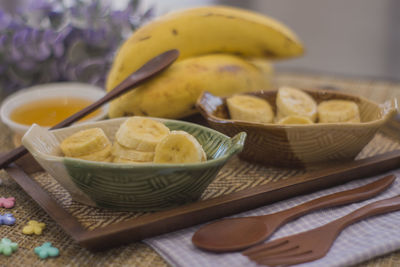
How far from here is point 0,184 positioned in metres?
0.86

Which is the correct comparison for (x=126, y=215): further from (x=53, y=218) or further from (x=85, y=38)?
(x=85, y=38)

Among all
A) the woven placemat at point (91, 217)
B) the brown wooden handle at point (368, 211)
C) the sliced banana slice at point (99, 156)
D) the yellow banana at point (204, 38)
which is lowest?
the woven placemat at point (91, 217)

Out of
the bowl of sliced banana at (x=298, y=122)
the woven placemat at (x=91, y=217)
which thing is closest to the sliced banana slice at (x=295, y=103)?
the bowl of sliced banana at (x=298, y=122)

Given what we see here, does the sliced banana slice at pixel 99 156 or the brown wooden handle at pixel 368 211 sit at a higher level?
the sliced banana slice at pixel 99 156

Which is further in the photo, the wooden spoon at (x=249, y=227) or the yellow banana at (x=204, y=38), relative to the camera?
the yellow banana at (x=204, y=38)

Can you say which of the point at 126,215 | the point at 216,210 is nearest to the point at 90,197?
the point at 126,215

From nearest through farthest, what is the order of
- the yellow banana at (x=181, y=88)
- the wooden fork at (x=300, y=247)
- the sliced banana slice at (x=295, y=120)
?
the wooden fork at (x=300, y=247), the sliced banana slice at (x=295, y=120), the yellow banana at (x=181, y=88)

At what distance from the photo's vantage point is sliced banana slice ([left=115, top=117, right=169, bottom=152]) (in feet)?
2.43

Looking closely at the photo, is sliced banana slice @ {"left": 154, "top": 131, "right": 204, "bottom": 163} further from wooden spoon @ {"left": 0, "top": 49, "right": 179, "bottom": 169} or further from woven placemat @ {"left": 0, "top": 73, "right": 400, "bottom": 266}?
wooden spoon @ {"left": 0, "top": 49, "right": 179, "bottom": 169}

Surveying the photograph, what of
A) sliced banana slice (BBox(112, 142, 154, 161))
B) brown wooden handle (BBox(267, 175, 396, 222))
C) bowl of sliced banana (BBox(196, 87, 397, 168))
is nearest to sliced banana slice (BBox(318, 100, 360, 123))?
bowl of sliced banana (BBox(196, 87, 397, 168))

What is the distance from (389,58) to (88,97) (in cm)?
171

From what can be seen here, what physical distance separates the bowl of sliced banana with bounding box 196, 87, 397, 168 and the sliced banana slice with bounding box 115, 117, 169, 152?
12 cm

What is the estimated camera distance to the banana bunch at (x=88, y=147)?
29.3 inches

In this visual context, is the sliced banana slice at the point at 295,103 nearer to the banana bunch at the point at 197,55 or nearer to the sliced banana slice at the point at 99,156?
the banana bunch at the point at 197,55
